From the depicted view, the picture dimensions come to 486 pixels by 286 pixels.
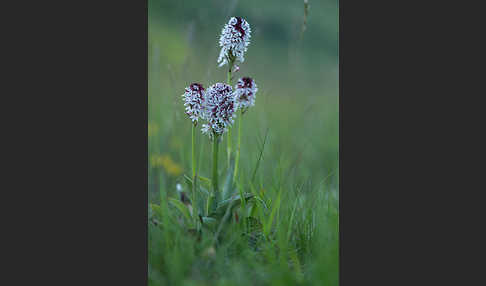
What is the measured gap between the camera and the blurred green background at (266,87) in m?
4.17

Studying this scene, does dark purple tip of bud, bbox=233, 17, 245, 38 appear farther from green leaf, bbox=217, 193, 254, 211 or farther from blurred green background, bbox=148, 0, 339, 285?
green leaf, bbox=217, 193, 254, 211

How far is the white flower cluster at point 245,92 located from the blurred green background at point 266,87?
0.57m

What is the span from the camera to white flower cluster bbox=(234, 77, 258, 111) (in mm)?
Result: 3287

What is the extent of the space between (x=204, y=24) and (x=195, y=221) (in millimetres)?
2591

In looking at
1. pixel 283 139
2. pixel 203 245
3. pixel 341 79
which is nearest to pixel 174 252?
pixel 203 245

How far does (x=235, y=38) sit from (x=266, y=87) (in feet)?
7.41

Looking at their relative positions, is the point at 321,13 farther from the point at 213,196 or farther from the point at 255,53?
the point at 213,196

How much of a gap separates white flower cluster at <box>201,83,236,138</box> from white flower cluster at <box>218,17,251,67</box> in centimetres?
33

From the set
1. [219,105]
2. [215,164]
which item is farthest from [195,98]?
[215,164]

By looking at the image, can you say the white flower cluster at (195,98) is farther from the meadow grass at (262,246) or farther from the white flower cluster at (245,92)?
the meadow grass at (262,246)

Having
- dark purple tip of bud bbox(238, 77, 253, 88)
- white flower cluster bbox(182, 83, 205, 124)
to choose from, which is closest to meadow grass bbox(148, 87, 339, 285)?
dark purple tip of bud bbox(238, 77, 253, 88)

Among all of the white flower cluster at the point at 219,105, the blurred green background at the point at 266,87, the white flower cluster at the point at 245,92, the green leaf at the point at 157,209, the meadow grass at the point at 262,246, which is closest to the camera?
the meadow grass at the point at 262,246

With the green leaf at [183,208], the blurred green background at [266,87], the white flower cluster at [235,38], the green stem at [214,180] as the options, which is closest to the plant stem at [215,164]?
the green stem at [214,180]

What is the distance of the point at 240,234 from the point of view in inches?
125
